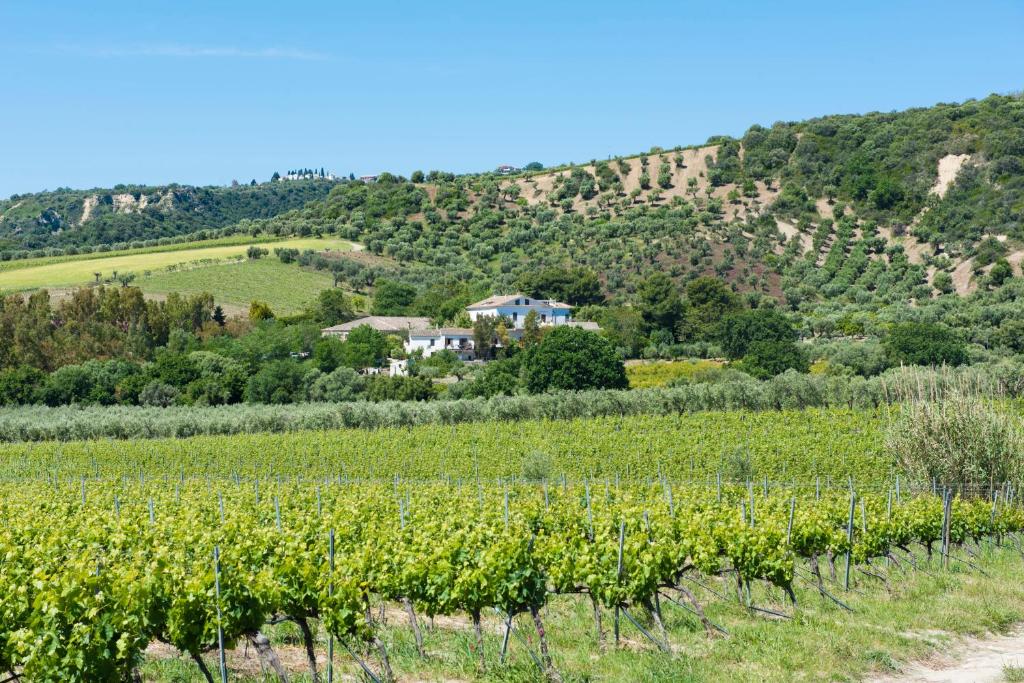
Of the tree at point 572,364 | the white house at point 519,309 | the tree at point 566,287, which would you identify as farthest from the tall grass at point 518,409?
the tree at point 566,287

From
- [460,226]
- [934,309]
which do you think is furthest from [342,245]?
[934,309]

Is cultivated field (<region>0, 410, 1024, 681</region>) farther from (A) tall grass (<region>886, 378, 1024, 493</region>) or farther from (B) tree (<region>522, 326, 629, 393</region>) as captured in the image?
(B) tree (<region>522, 326, 629, 393</region>)

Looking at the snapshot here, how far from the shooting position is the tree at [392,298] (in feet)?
335

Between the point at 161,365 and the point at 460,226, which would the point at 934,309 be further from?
the point at 460,226

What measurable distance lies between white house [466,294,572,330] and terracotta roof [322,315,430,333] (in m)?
5.09

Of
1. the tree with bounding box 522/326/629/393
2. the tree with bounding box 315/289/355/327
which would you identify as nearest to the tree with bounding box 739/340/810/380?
the tree with bounding box 522/326/629/393

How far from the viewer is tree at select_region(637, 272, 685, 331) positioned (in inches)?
3489

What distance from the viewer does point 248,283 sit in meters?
105

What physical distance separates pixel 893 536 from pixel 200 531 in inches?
489

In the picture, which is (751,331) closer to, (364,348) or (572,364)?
(572,364)

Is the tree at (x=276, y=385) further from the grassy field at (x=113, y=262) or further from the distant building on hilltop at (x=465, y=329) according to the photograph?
the grassy field at (x=113, y=262)

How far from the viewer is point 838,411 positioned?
142ft

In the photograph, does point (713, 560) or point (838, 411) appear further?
point (838, 411)

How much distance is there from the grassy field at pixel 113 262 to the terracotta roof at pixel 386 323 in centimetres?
2950
